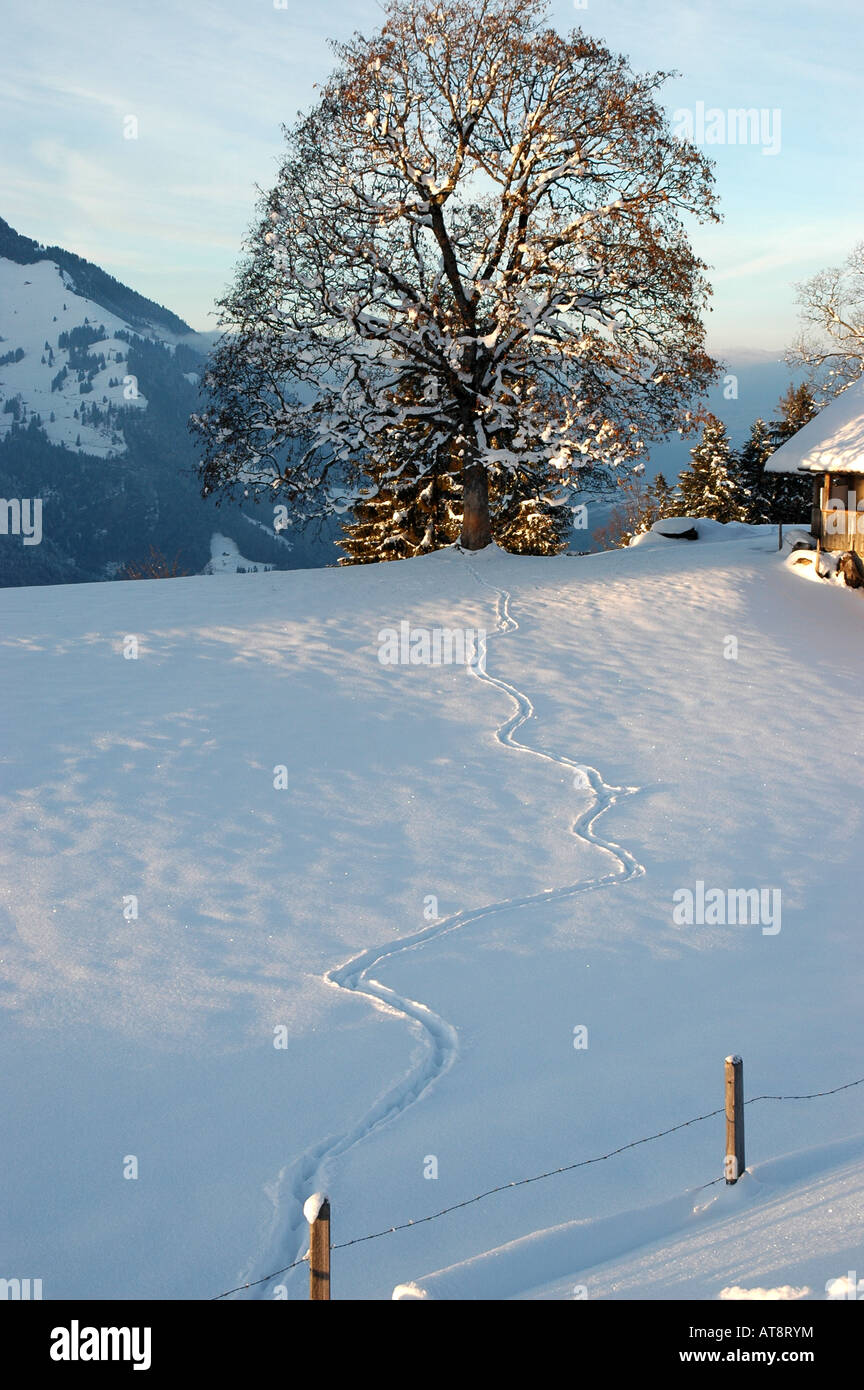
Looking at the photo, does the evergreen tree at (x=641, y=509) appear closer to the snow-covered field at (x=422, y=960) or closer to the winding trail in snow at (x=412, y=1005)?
the snow-covered field at (x=422, y=960)

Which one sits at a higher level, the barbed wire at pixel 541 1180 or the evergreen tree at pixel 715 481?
the evergreen tree at pixel 715 481

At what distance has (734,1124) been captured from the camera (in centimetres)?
655

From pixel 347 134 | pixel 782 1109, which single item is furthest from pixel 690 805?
pixel 347 134

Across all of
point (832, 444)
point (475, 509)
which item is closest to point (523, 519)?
point (475, 509)

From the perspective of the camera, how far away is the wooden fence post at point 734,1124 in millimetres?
6461

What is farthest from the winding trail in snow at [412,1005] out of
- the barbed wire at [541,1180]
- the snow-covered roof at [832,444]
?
the snow-covered roof at [832,444]

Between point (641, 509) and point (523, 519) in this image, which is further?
point (641, 509)

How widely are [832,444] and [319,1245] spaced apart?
2230 centimetres

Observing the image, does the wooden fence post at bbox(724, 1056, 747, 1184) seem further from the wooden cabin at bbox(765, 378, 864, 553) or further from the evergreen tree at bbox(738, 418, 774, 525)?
the evergreen tree at bbox(738, 418, 774, 525)

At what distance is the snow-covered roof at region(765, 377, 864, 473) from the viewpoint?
22688mm

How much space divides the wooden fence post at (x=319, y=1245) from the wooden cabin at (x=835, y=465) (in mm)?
20985

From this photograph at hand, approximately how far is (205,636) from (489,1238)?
488 inches

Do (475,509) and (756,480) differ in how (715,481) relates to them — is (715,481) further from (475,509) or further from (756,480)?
(475,509)

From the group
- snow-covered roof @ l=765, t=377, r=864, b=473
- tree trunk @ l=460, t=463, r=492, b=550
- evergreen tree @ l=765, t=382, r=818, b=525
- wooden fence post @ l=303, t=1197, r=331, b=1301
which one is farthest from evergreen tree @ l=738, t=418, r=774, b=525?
wooden fence post @ l=303, t=1197, r=331, b=1301
